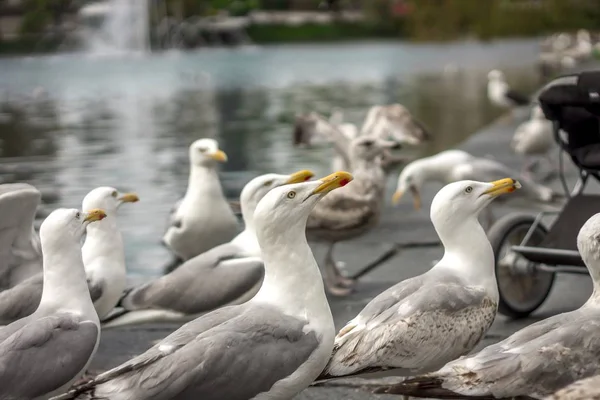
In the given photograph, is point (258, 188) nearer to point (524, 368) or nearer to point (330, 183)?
point (330, 183)

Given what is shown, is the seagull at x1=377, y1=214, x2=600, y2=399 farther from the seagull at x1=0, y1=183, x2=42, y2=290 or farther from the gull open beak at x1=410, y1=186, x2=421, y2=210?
the gull open beak at x1=410, y1=186, x2=421, y2=210

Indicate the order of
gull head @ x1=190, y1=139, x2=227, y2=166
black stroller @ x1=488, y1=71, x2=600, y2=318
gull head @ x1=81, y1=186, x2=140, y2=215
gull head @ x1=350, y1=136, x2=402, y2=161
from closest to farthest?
gull head @ x1=81, y1=186, x2=140, y2=215 → black stroller @ x1=488, y1=71, x2=600, y2=318 → gull head @ x1=190, y1=139, x2=227, y2=166 → gull head @ x1=350, y1=136, x2=402, y2=161

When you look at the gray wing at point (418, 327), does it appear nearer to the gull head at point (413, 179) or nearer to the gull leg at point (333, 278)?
the gull leg at point (333, 278)

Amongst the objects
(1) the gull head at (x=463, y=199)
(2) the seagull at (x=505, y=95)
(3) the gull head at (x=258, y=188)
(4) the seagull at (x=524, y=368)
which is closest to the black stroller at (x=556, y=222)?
(1) the gull head at (x=463, y=199)

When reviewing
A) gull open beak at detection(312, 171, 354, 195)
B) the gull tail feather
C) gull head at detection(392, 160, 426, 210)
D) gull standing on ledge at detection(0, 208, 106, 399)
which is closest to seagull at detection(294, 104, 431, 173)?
gull head at detection(392, 160, 426, 210)

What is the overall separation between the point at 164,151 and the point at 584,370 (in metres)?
12.1

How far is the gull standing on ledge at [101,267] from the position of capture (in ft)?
17.9

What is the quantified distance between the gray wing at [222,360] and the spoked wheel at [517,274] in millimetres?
2170

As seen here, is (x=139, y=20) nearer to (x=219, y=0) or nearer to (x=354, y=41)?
(x=219, y=0)

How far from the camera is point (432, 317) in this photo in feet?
15.1

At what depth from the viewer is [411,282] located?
190 inches

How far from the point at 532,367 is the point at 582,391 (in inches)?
9.4

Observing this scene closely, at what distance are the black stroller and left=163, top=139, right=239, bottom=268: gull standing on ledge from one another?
1.87m

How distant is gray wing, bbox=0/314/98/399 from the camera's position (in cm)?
437
